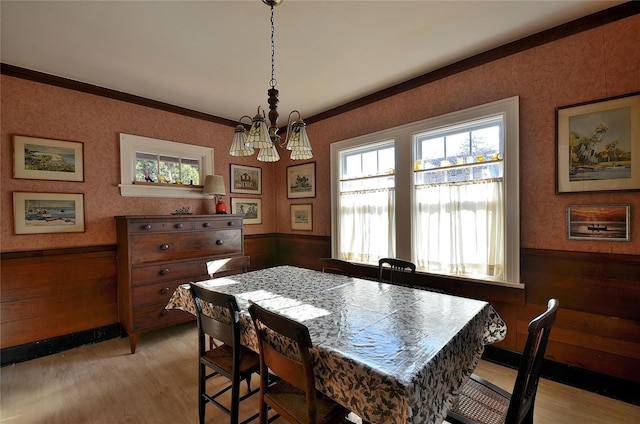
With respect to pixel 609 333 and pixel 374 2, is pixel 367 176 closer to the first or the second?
pixel 374 2

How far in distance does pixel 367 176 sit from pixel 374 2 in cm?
184

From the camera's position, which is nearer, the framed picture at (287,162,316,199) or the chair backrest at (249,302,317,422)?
the chair backrest at (249,302,317,422)

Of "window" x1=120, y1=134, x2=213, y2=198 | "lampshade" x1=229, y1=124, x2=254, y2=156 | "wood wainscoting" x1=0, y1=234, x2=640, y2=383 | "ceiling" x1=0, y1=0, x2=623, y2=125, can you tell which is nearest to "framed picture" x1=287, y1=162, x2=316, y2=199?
"window" x1=120, y1=134, x2=213, y2=198

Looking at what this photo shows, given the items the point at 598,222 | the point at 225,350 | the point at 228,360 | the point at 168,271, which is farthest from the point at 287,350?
the point at 598,222

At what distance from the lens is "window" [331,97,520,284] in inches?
94.2

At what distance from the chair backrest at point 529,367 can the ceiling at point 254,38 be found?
1992mm

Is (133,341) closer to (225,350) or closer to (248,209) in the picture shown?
(225,350)

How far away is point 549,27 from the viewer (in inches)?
84.5

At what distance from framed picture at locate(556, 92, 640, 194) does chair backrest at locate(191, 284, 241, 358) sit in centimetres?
253

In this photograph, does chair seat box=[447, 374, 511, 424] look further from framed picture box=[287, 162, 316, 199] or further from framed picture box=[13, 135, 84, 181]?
framed picture box=[13, 135, 84, 181]

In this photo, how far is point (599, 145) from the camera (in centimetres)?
203

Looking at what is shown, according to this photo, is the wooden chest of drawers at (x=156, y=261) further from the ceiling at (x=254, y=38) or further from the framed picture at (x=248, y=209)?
the ceiling at (x=254, y=38)

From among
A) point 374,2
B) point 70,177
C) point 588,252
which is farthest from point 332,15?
point 70,177

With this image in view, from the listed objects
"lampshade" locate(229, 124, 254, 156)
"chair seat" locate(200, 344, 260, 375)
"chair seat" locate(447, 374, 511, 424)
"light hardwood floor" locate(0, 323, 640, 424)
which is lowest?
"light hardwood floor" locate(0, 323, 640, 424)
